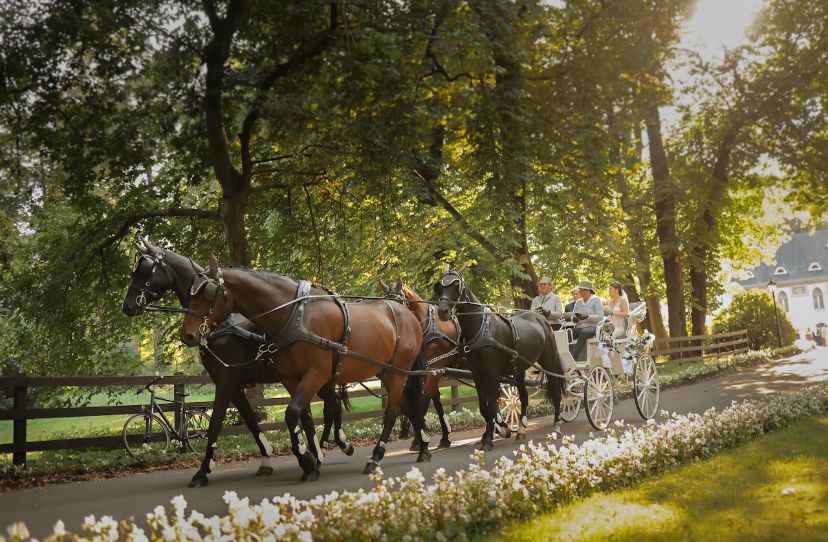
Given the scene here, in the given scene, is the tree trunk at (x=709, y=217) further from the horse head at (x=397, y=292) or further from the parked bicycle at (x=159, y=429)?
the parked bicycle at (x=159, y=429)

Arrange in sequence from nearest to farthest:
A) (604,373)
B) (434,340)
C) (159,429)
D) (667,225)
→ (434,340), (159,429), (604,373), (667,225)

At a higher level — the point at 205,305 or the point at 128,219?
the point at 128,219

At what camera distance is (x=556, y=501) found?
644 cm

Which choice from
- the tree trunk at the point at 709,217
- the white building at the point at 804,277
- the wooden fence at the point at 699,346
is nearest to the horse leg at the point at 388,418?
the wooden fence at the point at 699,346

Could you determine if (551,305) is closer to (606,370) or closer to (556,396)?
(606,370)

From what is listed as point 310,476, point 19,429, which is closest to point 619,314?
point 310,476

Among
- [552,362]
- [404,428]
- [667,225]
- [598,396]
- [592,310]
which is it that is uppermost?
[667,225]

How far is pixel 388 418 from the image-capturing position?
8742 mm

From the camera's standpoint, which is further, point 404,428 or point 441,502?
point 404,428

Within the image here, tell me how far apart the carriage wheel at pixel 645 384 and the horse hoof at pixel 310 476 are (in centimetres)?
675

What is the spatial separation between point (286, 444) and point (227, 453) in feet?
3.27

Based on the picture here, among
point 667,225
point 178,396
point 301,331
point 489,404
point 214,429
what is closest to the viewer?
point 301,331

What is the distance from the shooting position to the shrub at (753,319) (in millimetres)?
34281

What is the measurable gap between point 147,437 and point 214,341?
368 centimetres
